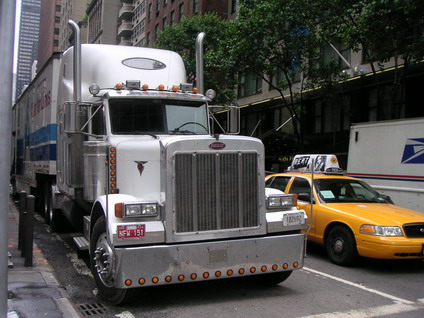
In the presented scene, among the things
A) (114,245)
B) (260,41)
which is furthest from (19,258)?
(260,41)

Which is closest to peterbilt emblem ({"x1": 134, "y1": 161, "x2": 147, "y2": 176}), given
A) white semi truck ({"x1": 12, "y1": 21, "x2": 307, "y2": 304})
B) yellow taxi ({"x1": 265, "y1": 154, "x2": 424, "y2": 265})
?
white semi truck ({"x1": 12, "y1": 21, "x2": 307, "y2": 304})

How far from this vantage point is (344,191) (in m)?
8.65

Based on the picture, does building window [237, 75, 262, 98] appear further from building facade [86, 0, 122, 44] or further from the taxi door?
building facade [86, 0, 122, 44]

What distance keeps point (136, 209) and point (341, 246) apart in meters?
4.30

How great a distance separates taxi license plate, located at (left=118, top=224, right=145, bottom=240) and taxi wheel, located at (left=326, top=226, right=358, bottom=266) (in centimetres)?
411

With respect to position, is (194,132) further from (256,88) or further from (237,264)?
(256,88)

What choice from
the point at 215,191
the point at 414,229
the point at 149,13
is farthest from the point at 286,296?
the point at 149,13

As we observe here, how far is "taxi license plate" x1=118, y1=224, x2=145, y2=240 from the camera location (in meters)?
4.68

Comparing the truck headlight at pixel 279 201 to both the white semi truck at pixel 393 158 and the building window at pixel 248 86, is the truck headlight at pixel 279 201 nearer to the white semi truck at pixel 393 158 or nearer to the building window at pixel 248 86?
the white semi truck at pixel 393 158

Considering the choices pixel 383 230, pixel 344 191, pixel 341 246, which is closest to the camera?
pixel 383 230

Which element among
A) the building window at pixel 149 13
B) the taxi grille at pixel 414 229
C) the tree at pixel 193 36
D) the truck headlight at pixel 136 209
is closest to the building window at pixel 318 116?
the tree at pixel 193 36

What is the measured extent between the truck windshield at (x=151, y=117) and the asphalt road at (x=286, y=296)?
2.26 meters

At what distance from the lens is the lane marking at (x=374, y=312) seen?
498cm

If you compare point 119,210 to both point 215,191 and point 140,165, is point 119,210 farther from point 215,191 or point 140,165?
point 215,191
